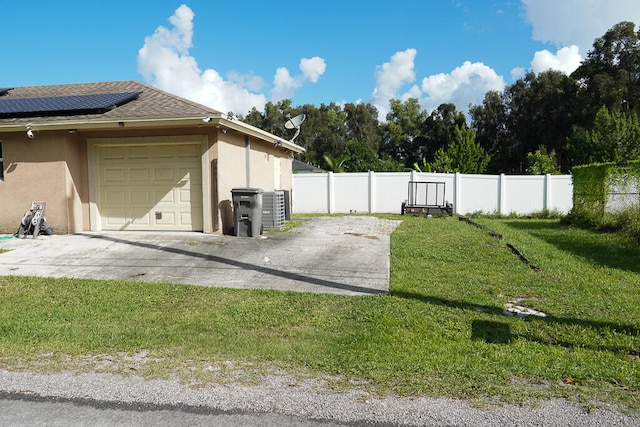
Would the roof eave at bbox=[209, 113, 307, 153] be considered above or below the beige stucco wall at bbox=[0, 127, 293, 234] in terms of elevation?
above

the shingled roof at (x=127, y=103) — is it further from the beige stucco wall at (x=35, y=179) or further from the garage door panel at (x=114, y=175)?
the garage door panel at (x=114, y=175)

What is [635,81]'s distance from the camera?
38.2 metres

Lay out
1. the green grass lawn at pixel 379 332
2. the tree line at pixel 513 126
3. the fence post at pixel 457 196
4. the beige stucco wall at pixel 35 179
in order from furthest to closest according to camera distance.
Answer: the tree line at pixel 513 126
the fence post at pixel 457 196
the beige stucco wall at pixel 35 179
the green grass lawn at pixel 379 332

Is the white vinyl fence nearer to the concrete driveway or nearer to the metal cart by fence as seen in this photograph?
the metal cart by fence

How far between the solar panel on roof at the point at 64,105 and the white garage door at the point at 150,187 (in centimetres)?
107

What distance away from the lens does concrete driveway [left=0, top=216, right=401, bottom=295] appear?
24.4 ft

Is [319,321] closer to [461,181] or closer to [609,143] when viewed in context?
[461,181]

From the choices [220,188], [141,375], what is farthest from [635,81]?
[141,375]

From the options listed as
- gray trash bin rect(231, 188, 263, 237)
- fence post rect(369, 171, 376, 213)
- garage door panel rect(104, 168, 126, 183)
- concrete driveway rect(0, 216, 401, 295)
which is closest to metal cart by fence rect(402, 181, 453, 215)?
fence post rect(369, 171, 376, 213)

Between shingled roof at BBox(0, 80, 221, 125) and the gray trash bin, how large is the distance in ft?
6.66

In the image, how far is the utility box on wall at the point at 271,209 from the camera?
42.0 ft

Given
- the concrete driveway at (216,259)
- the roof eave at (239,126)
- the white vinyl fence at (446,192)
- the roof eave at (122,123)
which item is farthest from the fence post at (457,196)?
the roof eave at (122,123)

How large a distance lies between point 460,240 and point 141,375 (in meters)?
8.84

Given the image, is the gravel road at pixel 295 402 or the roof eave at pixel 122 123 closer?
the gravel road at pixel 295 402
